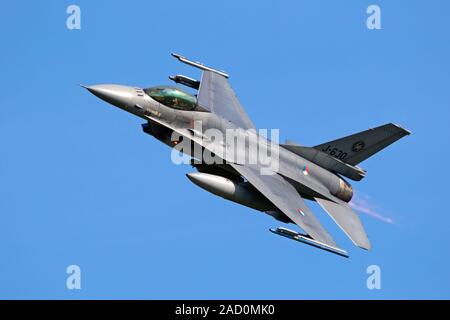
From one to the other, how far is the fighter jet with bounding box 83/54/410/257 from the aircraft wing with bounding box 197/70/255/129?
4.0 inches

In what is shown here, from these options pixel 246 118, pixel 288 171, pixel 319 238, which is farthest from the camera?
pixel 246 118

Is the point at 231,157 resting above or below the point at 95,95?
below

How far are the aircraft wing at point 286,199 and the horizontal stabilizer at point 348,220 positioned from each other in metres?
1.05

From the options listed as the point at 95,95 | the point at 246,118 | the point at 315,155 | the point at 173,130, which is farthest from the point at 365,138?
the point at 95,95

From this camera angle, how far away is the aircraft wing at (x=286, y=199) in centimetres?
3300

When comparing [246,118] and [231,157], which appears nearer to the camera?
[231,157]

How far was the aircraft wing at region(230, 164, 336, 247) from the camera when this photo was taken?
33000mm

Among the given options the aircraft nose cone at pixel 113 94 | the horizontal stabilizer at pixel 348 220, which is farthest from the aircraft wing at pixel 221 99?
the horizontal stabilizer at pixel 348 220

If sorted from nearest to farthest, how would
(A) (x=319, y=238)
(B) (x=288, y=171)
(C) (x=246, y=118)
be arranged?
(A) (x=319, y=238), (B) (x=288, y=171), (C) (x=246, y=118)

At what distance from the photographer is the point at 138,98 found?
33719 mm

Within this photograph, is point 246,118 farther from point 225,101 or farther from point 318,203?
point 318,203

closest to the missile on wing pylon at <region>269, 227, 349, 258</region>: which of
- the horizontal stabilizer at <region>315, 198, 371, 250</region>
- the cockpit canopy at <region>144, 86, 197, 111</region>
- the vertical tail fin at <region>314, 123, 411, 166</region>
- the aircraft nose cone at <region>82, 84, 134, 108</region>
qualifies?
the horizontal stabilizer at <region>315, 198, 371, 250</region>

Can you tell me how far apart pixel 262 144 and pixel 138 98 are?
4.86m

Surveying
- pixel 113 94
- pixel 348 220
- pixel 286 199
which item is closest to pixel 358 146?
pixel 348 220
